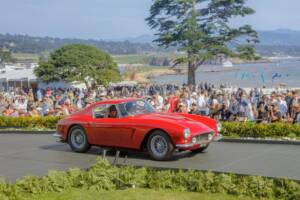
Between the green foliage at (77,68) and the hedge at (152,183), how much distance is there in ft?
130

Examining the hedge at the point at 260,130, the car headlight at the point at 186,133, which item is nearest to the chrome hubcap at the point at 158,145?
the car headlight at the point at 186,133

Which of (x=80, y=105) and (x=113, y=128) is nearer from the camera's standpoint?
(x=113, y=128)

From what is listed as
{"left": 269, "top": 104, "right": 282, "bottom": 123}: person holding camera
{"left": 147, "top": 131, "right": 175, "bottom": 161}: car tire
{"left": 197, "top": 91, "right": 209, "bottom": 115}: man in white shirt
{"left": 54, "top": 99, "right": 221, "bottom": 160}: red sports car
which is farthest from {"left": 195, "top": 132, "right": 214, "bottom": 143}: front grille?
{"left": 197, "top": 91, "right": 209, "bottom": 115}: man in white shirt

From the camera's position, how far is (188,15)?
46625 millimetres

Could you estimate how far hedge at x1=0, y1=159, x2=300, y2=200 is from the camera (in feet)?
27.7

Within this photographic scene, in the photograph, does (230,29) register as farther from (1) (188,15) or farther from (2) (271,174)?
(2) (271,174)

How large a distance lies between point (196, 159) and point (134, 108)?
2093 mm

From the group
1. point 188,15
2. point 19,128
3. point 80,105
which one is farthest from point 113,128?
point 188,15

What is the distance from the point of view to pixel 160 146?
11938mm

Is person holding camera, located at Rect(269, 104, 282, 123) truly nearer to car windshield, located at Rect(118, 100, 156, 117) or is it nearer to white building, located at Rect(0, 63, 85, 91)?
car windshield, located at Rect(118, 100, 156, 117)

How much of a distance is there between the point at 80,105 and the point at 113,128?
37.1ft

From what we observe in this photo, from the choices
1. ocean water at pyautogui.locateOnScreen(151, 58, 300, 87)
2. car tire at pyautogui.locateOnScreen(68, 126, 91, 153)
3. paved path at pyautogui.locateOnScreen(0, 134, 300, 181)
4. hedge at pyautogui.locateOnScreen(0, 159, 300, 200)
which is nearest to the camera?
hedge at pyautogui.locateOnScreen(0, 159, 300, 200)

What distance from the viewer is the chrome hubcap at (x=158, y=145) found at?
11.8 m

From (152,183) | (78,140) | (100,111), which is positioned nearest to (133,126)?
(100,111)
